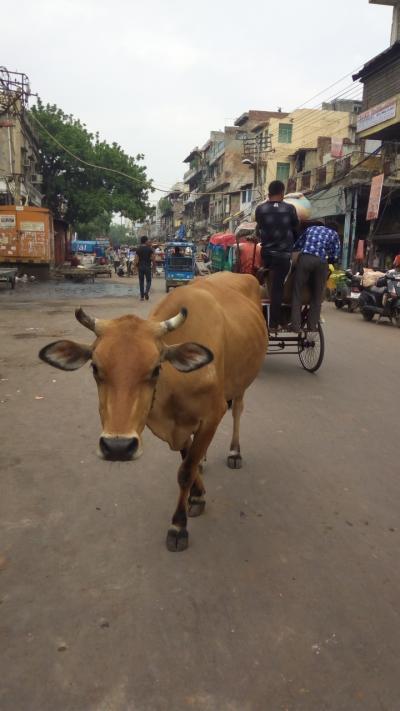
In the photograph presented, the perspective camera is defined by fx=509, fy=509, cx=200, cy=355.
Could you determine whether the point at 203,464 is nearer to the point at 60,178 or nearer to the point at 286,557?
the point at 286,557

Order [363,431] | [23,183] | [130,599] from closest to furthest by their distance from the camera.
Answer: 1. [130,599]
2. [363,431]
3. [23,183]

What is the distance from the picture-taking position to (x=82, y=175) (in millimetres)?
38750

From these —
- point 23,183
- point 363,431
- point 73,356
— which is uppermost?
point 23,183

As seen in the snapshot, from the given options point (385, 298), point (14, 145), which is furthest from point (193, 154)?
point (385, 298)

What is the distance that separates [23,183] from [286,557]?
3085 cm

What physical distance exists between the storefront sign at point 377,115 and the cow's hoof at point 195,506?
72.7 ft

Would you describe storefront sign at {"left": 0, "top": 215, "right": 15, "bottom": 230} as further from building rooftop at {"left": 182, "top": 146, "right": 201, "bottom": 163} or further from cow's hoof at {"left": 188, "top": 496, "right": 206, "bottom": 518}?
building rooftop at {"left": 182, "top": 146, "right": 201, "bottom": 163}

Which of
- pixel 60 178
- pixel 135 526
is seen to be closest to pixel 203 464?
pixel 135 526

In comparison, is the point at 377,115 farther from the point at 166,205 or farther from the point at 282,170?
the point at 166,205

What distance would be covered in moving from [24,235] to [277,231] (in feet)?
66.7

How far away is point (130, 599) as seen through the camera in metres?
2.58

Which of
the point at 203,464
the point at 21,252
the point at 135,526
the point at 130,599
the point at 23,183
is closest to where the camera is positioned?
the point at 130,599

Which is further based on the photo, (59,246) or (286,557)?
(59,246)

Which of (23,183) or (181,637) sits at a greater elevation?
(23,183)
